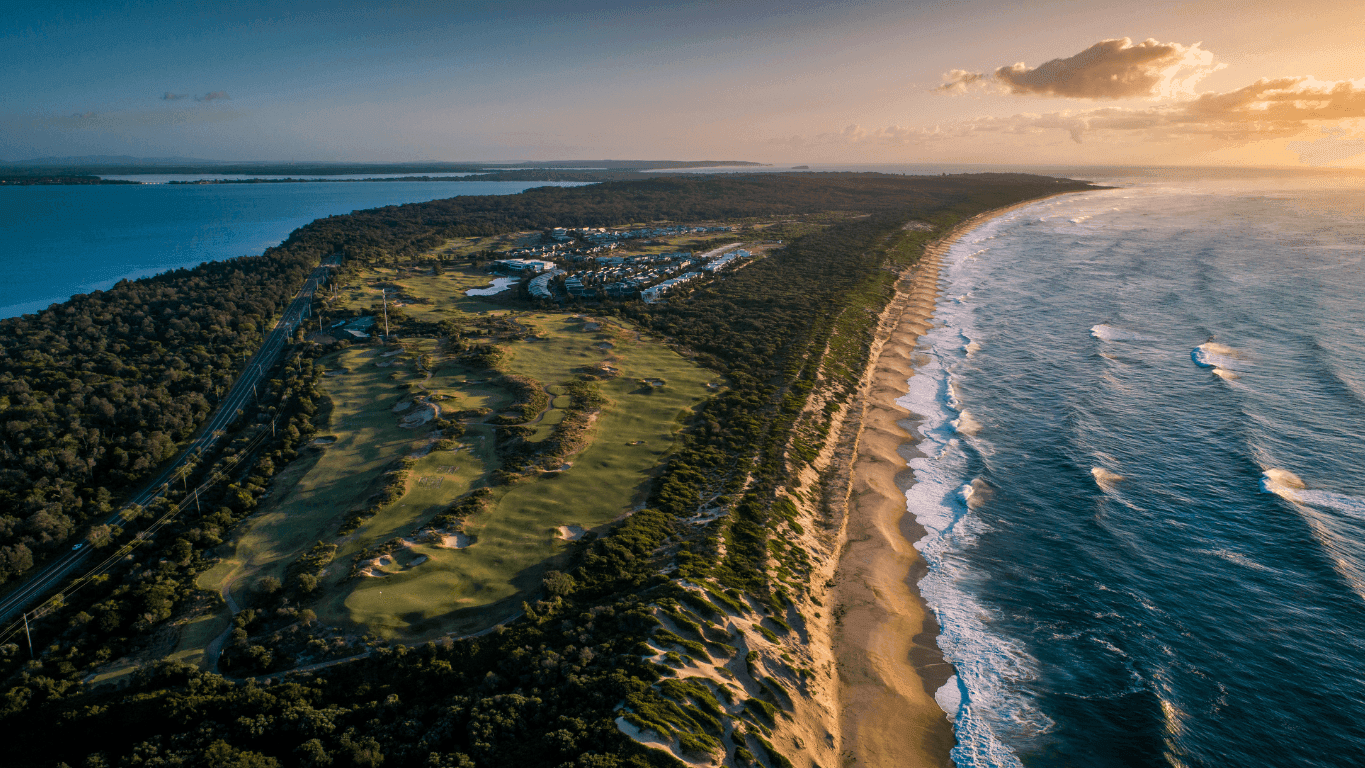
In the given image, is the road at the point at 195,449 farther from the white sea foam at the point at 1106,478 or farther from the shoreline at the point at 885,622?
the white sea foam at the point at 1106,478

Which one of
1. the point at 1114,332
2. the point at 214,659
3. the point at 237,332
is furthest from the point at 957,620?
the point at 237,332

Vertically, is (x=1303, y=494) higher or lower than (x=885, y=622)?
higher

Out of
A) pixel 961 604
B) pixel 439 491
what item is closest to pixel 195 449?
pixel 439 491

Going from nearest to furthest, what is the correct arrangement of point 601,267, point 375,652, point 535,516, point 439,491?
point 375,652, point 535,516, point 439,491, point 601,267

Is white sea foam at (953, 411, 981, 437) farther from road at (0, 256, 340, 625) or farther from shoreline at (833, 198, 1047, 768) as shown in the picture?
road at (0, 256, 340, 625)

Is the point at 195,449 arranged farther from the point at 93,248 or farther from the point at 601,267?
the point at 93,248

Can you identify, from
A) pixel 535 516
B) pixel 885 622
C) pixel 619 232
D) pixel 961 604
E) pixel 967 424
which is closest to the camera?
pixel 885 622

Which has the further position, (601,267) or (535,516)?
(601,267)

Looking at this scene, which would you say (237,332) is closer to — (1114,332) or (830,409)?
(830,409)
